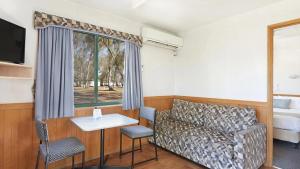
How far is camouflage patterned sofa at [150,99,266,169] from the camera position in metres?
2.13

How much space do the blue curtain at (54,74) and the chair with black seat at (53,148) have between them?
1.29ft

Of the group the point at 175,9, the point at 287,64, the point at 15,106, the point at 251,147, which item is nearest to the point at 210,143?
the point at 251,147

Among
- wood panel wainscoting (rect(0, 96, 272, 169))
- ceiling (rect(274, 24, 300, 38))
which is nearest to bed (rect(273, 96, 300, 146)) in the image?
wood panel wainscoting (rect(0, 96, 272, 169))

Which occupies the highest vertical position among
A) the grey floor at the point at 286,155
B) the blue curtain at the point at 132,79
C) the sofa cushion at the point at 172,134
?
the blue curtain at the point at 132,79

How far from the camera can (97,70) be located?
2912 mm

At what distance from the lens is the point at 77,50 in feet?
8.97

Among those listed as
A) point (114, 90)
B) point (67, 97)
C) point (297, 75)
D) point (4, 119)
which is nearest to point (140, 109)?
point (114, 90)

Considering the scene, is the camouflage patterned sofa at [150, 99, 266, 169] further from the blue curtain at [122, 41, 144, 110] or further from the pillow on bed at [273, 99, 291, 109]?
the pillow on bed at [273, 99, 291, 109]

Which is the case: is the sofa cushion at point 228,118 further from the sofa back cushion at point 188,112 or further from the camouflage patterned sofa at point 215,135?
the sofa back cushion at point 188,112

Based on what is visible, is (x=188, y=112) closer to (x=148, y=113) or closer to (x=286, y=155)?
(x=148, y=113)

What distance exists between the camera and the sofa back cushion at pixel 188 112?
315cm

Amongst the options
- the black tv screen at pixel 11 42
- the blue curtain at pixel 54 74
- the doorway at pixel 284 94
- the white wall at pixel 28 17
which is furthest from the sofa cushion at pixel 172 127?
the black tv screen at pixel 11 42

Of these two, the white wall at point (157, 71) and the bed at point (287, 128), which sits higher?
the white wall at point (157, 71)

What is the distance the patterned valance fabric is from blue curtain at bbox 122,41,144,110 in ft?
0.47
